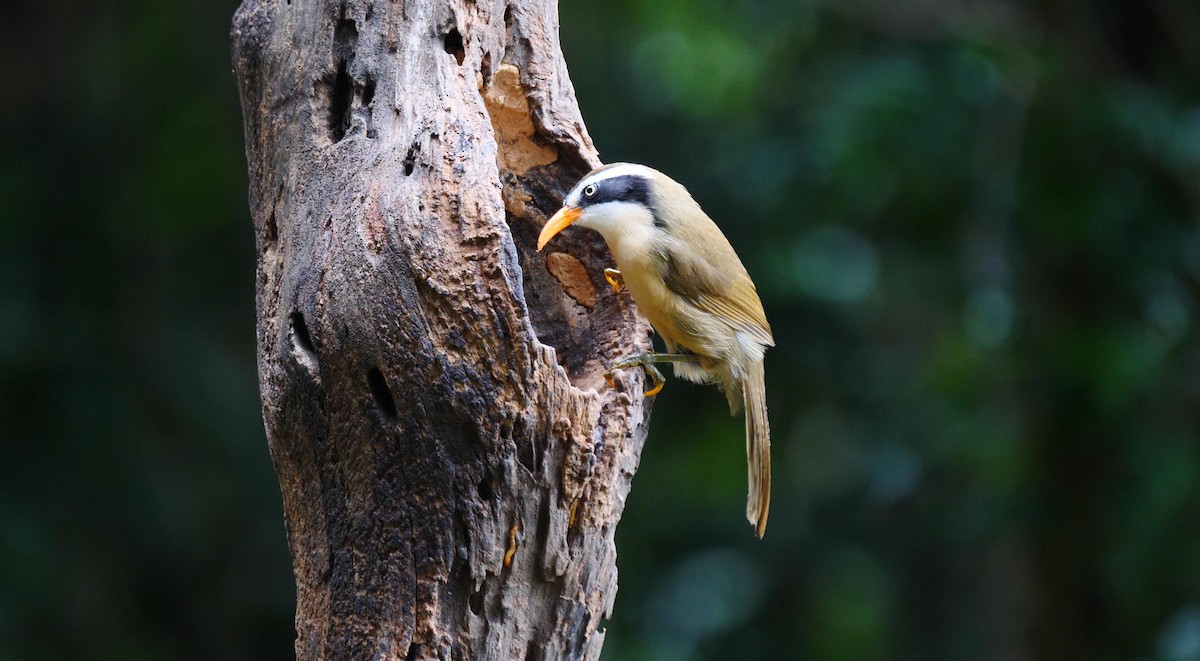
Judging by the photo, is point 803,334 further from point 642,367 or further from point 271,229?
point 271,229

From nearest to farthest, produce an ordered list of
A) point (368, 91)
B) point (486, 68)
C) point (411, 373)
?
point (411, 373), point (368, 91), point (486, 68)

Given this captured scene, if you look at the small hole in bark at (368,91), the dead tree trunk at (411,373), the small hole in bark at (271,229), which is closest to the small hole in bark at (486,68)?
the dead tree trunk at (411,373)

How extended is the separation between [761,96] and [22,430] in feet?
15.3

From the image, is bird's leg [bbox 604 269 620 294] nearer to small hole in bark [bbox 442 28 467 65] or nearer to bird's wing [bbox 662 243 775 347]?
bird's wing [bbox 662 243 775 347]

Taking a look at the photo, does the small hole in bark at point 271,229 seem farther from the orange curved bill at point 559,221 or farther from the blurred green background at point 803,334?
the blurred green background at point 803,334

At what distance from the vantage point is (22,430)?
22.2 feet

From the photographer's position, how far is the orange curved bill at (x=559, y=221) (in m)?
3.56

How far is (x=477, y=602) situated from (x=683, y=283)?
→ 123 centimetres

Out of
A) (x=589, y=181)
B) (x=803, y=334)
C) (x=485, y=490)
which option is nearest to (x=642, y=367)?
(x=589, y=181)

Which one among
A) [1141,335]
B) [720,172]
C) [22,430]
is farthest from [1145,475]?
[22,430]

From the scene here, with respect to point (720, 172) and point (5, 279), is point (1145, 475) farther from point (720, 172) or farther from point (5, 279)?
point (5, 279)

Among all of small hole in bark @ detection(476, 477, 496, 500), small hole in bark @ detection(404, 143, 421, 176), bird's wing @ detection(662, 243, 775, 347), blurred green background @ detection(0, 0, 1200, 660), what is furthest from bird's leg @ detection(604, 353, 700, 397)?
blurred green background @ detection(0, 0, 1200, 660)

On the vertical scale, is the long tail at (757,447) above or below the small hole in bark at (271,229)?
below

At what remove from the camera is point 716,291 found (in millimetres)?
3900
